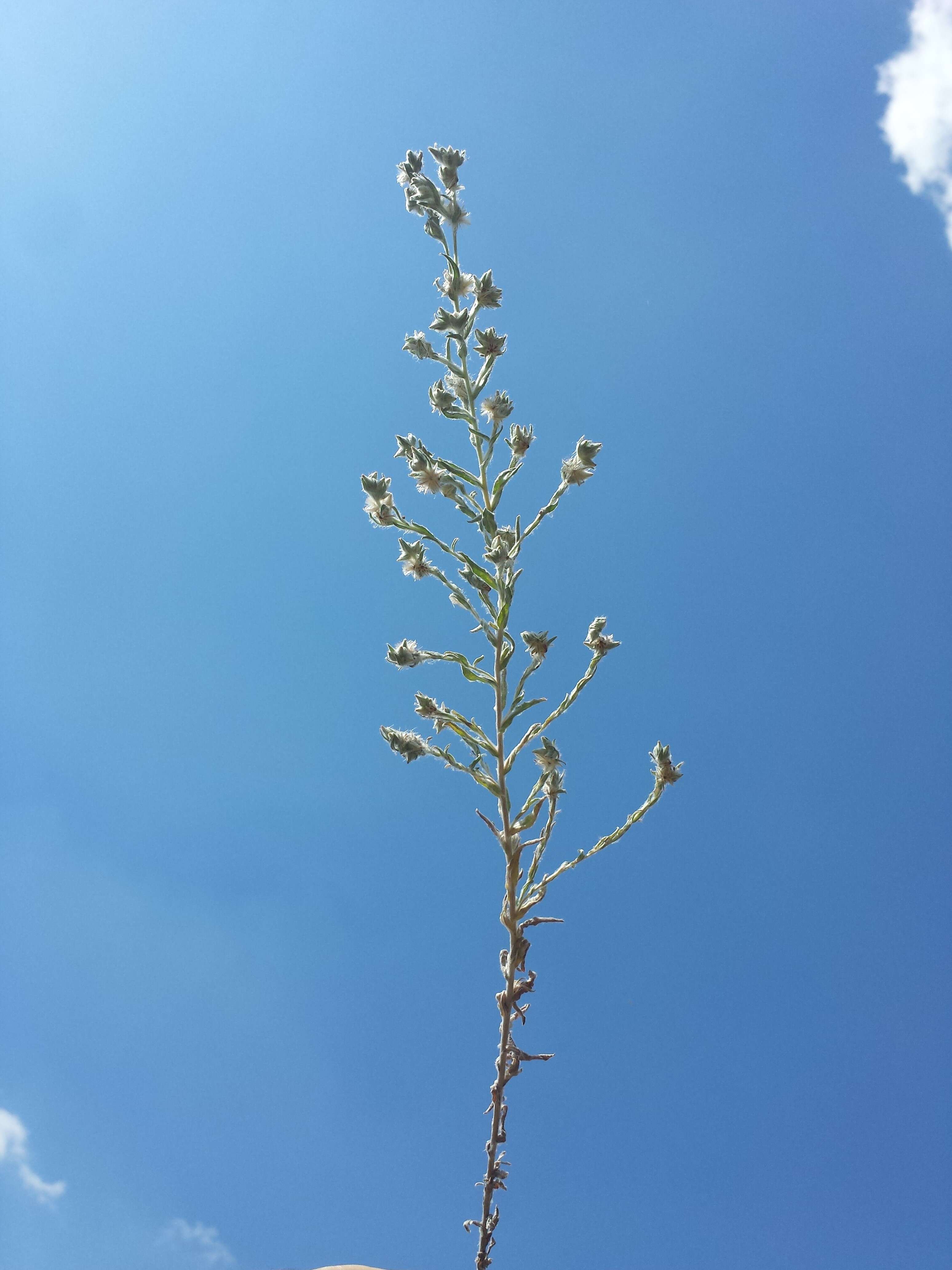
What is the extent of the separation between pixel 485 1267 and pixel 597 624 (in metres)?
A: 2.11

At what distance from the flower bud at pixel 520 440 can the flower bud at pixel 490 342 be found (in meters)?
0.35

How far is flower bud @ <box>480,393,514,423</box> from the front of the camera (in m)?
2.80

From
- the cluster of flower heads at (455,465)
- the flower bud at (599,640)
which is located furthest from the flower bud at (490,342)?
the flower bud at (599,640)

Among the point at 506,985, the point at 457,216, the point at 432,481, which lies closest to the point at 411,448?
the point at 432,481

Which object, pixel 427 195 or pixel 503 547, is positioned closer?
pixel 503 547

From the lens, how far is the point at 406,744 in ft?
7.81

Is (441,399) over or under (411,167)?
under

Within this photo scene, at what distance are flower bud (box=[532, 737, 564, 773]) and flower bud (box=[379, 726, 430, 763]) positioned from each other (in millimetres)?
390

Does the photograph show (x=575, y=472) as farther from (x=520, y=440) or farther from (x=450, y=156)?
(x=450, y=156)

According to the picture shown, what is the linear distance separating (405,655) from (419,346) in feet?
4.23

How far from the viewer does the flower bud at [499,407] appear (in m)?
2.80

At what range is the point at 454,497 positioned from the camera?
2723 millimetres

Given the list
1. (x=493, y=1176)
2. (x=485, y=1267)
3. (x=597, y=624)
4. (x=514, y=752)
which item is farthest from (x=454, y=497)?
(x=485, y=1267)

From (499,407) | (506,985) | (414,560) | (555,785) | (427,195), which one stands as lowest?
(506,985)
